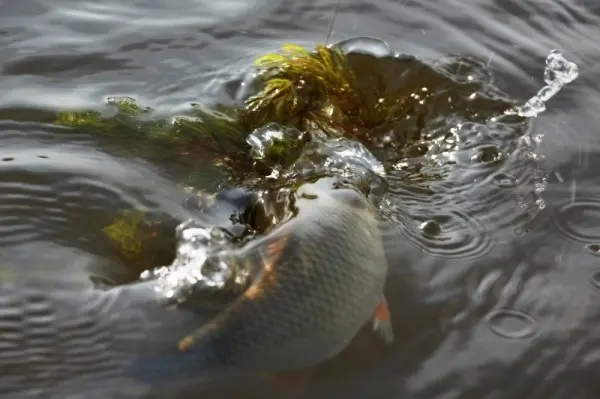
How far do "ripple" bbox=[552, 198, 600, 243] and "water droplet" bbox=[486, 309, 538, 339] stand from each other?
62 cm

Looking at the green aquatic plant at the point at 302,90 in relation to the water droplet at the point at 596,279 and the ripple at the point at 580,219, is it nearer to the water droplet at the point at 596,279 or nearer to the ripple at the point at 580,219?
the ripple at the point at 580,219

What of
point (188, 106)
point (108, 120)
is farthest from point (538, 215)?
point (108, 120)

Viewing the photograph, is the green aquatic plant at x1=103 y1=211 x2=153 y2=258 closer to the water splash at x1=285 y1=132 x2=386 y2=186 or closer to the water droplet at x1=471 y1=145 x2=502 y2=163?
the water splash at x1=285 y1=132 x2=386 y2=186

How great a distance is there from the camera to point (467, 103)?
4.44m

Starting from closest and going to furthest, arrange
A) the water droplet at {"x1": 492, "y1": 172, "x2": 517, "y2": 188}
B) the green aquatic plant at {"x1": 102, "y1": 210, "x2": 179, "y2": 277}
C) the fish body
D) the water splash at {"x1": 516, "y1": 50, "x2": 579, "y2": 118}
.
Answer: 1. the fish body
2. the green aquatic plant at {"x1": 102, "y1": 210, "x2": 179, "y2": 277}
3. the water droplet at {"x1": 492, "y1": 172, "x2": 517, "y2": 188}
4. the water splash at {"x1": 516, "y1": 50, "x2": 579, "y2": 118}

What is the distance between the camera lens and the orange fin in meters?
2.91

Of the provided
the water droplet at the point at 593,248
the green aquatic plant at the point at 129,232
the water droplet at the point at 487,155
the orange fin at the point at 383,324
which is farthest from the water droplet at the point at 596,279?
the green aquatic plant at the point at 129,232

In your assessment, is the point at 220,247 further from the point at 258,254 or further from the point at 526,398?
the point at 526,398

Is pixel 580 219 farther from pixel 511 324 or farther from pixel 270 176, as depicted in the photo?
pixel 270 176

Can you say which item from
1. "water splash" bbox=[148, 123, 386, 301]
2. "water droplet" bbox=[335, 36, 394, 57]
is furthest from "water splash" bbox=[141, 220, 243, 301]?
"water droplet" bbox=[335, 36, 394, 57]

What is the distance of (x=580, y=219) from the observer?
3629 millimetres

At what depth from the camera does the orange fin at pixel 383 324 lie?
9.54ft

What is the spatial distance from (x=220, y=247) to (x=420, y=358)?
0.91 metres

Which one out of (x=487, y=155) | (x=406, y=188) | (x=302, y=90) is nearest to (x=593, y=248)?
(x=487, y=155)
